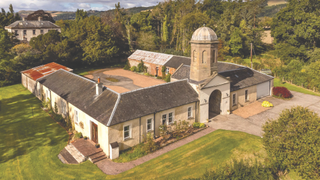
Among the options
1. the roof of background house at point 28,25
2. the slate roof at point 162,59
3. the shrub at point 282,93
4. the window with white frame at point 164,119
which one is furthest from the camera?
the roof of background house at point 28,25

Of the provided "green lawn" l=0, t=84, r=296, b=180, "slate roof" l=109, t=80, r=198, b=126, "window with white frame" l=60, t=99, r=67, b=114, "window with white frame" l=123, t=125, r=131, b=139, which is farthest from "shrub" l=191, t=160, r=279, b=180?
"window with white frame" l=60, t=99, r=67, b=114

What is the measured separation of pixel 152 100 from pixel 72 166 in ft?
29.7

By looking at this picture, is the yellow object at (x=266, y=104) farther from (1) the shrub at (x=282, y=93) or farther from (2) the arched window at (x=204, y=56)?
(2) the arched window at (x=204, y=56)

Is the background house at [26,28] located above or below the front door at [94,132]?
above

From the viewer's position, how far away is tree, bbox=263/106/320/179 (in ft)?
48.1

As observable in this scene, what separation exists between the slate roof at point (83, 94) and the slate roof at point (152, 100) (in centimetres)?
98

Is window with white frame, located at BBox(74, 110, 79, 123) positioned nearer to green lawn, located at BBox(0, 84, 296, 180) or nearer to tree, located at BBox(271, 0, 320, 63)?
green lawn, located at BBox(0, 84, 296, 180)

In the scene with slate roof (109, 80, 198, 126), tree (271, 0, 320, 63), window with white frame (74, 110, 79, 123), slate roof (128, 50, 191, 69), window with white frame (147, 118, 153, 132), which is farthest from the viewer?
tree (271, 0, 320, 63)

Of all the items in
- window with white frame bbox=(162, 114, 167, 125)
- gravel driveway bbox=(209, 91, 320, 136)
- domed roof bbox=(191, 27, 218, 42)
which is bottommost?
gravel driveway bbox=(209, 91, 320, 136)

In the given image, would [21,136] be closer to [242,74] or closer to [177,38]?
[242,74]

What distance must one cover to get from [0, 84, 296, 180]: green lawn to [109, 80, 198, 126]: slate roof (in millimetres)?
4106

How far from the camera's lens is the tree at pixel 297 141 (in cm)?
1466

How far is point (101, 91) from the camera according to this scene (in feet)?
79.5

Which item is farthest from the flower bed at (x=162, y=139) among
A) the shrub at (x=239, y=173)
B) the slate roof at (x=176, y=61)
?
the slate roof at (x=176, y=61)
